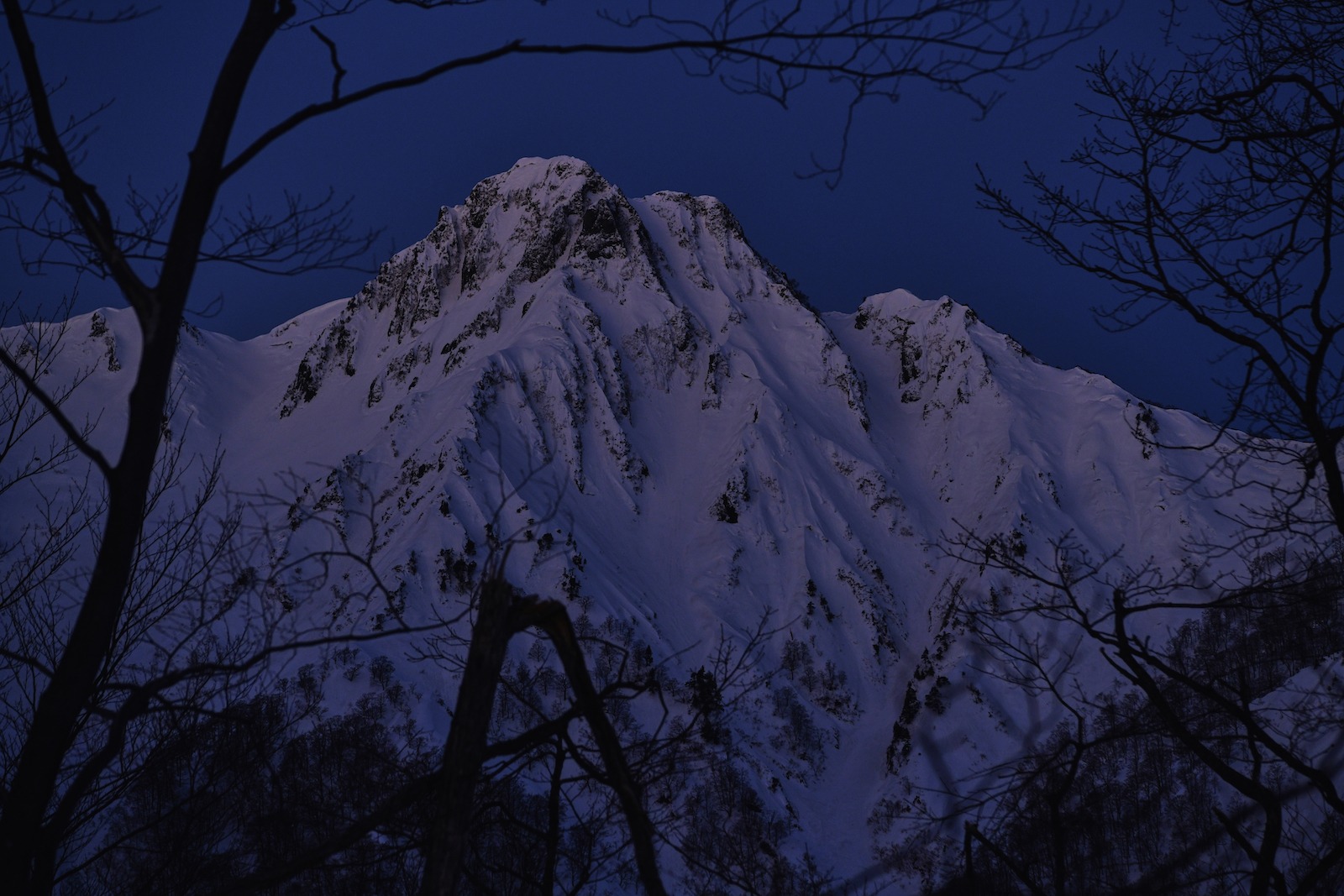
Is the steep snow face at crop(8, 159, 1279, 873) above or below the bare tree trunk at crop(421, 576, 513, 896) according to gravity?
above

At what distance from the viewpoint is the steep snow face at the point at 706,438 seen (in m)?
114

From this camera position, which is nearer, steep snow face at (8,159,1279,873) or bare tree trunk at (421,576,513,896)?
bare tree trunk at (421,576,513,896)

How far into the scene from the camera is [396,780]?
16.8 ft

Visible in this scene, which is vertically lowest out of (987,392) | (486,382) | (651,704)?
(651,704)

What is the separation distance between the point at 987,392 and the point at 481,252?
90682 mm

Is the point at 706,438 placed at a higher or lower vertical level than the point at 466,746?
higher

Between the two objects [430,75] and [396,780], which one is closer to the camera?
[430,75]

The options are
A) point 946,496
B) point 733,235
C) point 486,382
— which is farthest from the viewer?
point 733,235

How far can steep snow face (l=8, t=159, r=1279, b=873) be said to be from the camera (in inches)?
4498

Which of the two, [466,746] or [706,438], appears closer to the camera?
[466,746]

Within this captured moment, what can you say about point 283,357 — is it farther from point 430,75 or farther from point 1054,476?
point 430,75

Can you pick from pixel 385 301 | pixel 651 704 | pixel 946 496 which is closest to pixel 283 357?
pixel 385 301

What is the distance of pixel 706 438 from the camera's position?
14738cm

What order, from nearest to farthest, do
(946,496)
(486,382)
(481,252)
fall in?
(486,382) → (946,496) → (481,252)
